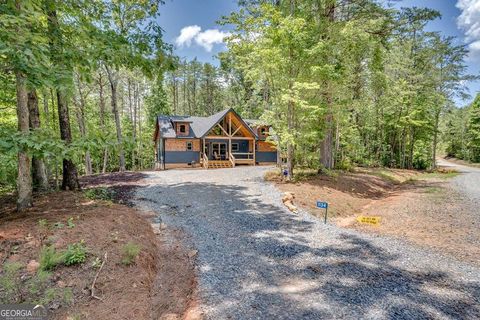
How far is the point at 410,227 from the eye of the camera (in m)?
7.40

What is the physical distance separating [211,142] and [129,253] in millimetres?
19427

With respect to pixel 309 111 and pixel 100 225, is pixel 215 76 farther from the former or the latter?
pixel 100 225

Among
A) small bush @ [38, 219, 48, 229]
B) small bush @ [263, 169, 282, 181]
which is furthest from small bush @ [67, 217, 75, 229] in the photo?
small bush @ [263, 169, 282, 181]

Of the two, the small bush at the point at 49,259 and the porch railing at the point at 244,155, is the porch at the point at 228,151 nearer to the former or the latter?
the porch railing at the point at 244,155

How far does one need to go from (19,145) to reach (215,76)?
132ft

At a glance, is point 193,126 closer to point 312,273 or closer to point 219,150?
point 219,150

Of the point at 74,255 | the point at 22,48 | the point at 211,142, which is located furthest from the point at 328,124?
the point at 22,48

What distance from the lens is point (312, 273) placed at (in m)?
4.41

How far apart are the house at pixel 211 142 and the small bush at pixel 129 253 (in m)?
16.5

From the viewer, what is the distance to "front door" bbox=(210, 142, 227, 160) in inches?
936

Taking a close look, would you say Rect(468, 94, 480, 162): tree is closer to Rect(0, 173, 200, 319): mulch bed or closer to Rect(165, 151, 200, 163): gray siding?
Rect(165, 151, 200, 163): gray siding

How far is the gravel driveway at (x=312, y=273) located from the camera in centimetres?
343

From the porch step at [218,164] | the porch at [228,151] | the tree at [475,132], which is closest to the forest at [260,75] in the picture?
the tree at [475,132]

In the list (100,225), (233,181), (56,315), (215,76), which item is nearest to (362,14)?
(233,181)
